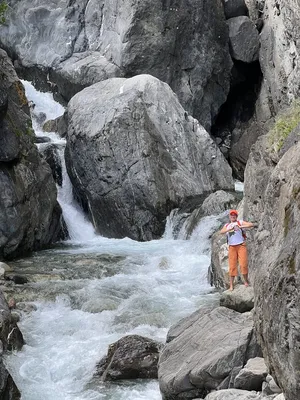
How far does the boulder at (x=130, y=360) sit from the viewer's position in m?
12.1

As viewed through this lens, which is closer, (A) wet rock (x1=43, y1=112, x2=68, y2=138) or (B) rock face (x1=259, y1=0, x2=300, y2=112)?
(B) rock face (x1=259, y1=0, x2=300, y2=112)

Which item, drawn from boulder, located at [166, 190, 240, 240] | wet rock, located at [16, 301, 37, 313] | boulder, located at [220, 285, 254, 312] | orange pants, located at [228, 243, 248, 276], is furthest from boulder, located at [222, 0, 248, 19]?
boulder, located at [220, 285, 254, 312]

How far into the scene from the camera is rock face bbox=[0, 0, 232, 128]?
108 ft

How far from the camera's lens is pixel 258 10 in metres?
36.1

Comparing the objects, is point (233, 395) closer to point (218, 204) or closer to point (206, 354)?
point (206, 354)

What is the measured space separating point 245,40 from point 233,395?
2856 centimetres

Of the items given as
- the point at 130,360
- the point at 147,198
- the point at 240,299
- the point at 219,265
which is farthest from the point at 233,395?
the point at 147,198

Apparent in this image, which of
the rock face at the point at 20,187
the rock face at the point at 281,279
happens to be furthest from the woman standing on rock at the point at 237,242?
the rock face at the point at 20,187

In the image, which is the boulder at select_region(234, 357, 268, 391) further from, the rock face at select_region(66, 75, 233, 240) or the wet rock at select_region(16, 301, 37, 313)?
the rock face at select_region(66, 75, 233, 240)

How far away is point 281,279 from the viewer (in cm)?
807

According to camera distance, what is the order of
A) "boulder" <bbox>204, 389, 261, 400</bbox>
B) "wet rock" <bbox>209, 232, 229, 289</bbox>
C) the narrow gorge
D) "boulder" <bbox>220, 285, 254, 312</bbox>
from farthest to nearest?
"wet rock" <bbox>209, 232, 229, 289</bbox> < "boulder" <bbox>220, 285, 254, 312</bbox> < the narrow gorge < "boulder" <bbox>204, 389, 261, 400</bbox>

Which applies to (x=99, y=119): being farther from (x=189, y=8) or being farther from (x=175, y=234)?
(x=189, y=8)

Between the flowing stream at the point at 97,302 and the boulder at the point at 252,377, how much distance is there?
2.20 metres

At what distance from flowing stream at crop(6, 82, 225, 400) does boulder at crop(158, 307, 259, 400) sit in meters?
0.74
